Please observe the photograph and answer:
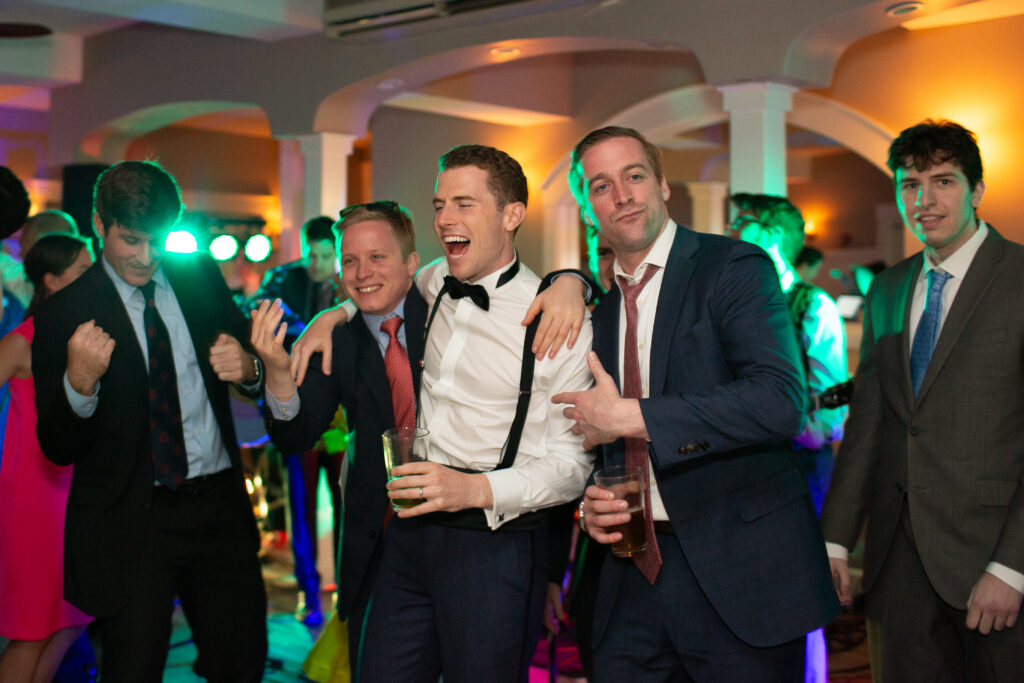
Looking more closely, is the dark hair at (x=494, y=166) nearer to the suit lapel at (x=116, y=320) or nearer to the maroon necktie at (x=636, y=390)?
the maroon necktie at (x=636, y=390)

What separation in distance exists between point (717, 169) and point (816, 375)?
380 inches

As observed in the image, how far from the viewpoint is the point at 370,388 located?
7.77 ft

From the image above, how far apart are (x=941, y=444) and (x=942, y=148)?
718 mm

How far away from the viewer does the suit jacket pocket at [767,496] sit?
75.7 inches

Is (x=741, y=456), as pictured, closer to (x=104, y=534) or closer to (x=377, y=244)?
(x=377, y=244)

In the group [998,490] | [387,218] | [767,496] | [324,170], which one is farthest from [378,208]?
[324,170]

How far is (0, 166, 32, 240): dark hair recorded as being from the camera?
250cm

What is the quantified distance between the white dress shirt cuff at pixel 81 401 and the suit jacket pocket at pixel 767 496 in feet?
5.07

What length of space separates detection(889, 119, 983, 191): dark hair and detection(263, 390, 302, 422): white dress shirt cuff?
159 cm

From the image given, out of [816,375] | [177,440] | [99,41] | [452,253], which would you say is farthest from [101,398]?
[99,41]

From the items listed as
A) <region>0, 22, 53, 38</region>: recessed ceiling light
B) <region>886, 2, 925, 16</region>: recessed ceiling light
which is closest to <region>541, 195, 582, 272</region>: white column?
<region>886, 2, 925, 16</region>: recessed ceiling light

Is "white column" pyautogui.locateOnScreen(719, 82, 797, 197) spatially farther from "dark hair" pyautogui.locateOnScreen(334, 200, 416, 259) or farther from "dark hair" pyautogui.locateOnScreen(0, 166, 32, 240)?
"dark hair" pyautogui.locateOnScreen(0, 166, 32, 240)

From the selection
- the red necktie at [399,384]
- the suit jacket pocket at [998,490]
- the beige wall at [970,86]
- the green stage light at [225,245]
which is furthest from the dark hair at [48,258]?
the beige wall at [970,86]

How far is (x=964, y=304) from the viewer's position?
2.19 meters
